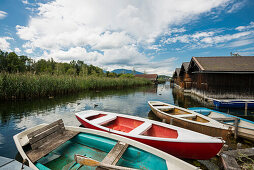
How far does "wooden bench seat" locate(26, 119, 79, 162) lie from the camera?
281 cm

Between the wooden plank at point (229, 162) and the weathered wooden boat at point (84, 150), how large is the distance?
1.55 m

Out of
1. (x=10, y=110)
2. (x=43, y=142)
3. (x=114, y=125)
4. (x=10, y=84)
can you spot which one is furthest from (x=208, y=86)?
(x=10, y=84)

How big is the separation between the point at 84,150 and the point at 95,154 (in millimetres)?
395

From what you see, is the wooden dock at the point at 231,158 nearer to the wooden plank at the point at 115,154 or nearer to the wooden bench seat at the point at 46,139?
the wooden plank at the point at 115,154

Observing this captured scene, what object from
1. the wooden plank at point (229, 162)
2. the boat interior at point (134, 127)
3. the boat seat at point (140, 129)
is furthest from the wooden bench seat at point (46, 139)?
the wooden plank at point (229, 162)

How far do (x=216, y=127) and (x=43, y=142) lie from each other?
579cm

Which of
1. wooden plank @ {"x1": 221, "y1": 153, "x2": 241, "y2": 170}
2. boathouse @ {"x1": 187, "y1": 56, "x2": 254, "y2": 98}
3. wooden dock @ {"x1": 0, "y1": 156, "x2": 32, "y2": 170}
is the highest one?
boathouse @ {"x1": 187, "y1": 56, "x2": 254, "y2": 98}

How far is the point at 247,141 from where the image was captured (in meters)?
4.62

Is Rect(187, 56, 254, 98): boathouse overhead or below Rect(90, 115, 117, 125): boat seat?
overhead

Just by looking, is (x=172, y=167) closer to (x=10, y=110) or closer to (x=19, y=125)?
(x=19, y=125)

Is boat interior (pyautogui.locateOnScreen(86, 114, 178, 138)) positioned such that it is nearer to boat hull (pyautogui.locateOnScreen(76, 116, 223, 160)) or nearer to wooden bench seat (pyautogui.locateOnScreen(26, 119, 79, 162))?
boat hull (pyautogui.locateOnScreen(76, 116, 223, 160))

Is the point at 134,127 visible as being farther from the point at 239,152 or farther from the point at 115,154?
the point at 239,152

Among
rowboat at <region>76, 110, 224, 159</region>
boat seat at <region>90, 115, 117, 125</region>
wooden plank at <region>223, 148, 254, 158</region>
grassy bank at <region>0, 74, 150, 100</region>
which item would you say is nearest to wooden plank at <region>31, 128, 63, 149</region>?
rowboat at <region>76, 110, 224, 159</region>

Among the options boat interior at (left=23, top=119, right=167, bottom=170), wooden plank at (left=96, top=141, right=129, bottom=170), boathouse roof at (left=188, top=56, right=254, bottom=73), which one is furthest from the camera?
boathouse roof at (left=188, top=56, right=254, bottom=73)
